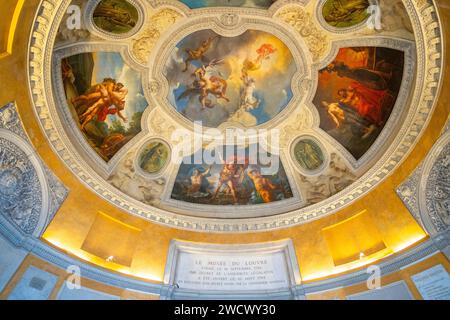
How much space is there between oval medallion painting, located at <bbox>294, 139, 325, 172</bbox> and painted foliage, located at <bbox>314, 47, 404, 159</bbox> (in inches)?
37.4

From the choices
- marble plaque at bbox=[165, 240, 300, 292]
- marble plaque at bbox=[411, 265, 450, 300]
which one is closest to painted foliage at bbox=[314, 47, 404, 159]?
marble plaque at bbox=[411, 265, 450, 300]

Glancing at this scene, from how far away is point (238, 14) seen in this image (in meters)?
13.4

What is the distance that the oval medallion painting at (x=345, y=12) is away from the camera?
11.8 metres

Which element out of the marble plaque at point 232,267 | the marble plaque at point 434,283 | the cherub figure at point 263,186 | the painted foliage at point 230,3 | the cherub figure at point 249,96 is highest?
the painted foliage at point 230,3

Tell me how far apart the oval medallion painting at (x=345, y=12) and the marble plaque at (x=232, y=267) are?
897 centimetres

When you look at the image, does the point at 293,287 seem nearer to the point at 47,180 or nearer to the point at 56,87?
the point at 47,180

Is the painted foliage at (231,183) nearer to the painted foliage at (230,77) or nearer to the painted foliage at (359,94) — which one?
the painted foliage at (230,77)

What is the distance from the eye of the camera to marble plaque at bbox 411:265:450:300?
30.7 ft

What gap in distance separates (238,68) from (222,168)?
187 inches

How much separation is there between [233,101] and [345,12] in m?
6.01

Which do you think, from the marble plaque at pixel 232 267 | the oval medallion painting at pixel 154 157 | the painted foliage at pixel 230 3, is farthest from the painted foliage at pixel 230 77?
the marble plaque at pixel 232 267

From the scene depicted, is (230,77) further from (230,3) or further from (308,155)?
(308,155)

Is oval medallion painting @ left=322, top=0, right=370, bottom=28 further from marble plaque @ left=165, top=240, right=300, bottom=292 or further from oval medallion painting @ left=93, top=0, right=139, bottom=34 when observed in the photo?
marble plaque @ left=165, top=240, right=300, bottom=292

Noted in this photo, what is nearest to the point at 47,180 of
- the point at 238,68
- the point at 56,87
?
the point at 56,87
